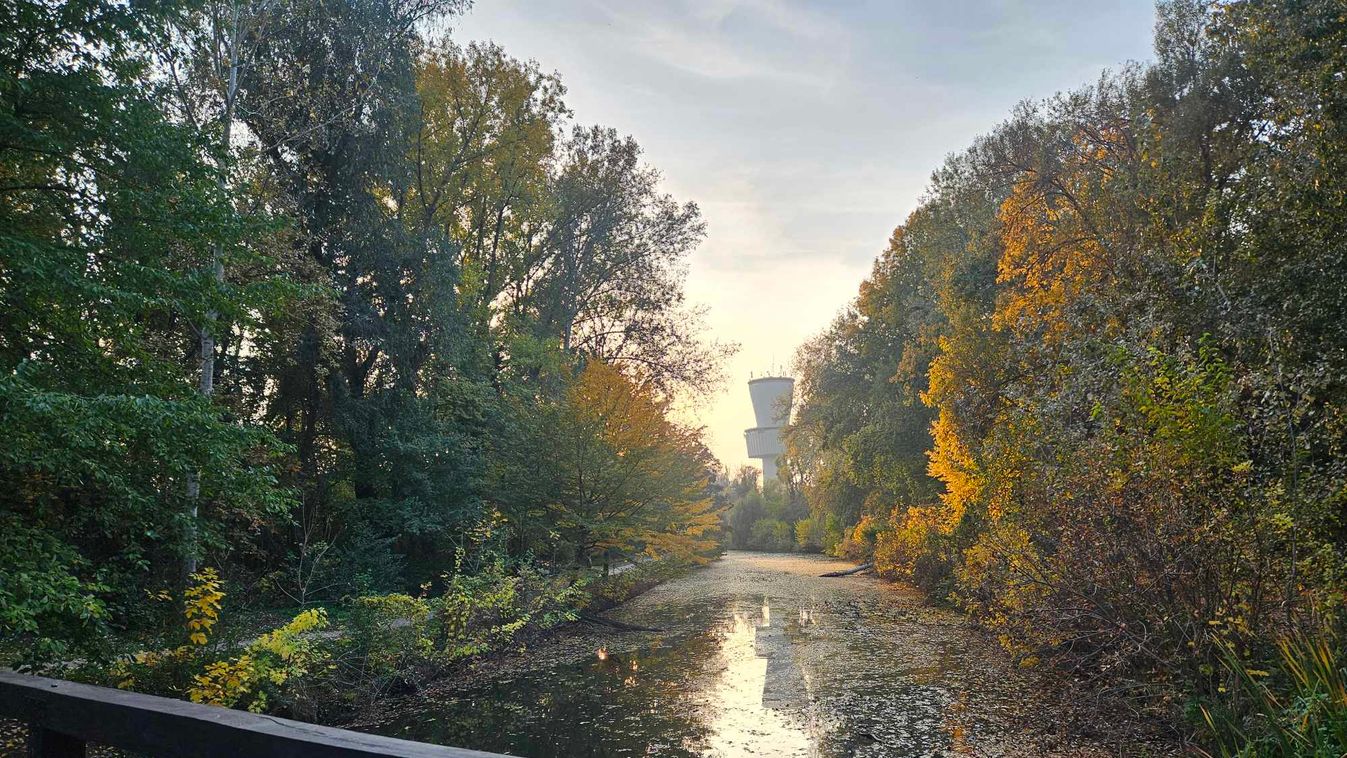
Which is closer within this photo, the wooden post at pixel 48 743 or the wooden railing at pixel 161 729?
the wooden railing at pixel 161 729

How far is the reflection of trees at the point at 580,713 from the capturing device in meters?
7.01

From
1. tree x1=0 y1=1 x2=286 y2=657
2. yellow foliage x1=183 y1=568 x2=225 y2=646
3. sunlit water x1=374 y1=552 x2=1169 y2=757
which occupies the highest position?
tree x1=0 y1=1 x2=286 y2=657

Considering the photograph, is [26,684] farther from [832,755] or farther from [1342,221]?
[1342,221]

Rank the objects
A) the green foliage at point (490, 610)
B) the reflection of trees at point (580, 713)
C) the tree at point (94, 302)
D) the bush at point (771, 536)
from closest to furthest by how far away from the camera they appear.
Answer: the tree at point (94, 302)
the reflection of trees at point (580, 713)
the green foliage at point (490, 610)
the bush at point (771, 536)

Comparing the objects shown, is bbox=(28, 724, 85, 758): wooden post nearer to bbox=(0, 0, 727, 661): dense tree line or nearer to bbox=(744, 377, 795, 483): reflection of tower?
bbox=(0, 0, 727, 661): dense tree line

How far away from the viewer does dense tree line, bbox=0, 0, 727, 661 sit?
5578 mm

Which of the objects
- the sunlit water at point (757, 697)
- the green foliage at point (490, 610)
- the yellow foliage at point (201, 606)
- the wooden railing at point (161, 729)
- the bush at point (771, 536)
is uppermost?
the wooden railing at point (161, 729)

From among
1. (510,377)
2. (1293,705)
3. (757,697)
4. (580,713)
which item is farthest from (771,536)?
(1293,705)

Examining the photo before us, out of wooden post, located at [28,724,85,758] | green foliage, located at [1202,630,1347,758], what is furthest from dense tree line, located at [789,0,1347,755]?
wooden post, located at [28,724,85,758]

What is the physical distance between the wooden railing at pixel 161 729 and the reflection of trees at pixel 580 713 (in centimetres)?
448

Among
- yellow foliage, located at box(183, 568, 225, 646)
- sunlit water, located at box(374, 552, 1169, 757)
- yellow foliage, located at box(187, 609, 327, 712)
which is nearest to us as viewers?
yellow foliage, located at box(187, 609, 327, 712)

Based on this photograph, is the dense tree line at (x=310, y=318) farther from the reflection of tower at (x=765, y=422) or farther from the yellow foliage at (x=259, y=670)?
the reflection of tower at (x=765, y=422)

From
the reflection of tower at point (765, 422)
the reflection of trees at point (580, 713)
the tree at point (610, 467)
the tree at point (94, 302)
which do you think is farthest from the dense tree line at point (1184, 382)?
the reflection of tower at point (765, 422)

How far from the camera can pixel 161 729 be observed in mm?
2455
